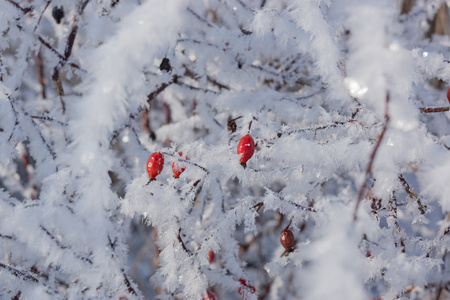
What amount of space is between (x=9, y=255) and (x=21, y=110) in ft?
1.81

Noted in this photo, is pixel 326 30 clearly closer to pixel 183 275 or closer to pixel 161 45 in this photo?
pixel 161 45

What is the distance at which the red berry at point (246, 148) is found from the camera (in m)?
1.01

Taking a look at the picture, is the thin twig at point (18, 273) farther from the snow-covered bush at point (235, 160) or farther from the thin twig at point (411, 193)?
the thin twig at point (411, 193)

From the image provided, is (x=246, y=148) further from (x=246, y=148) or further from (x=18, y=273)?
(x=18, y=273)

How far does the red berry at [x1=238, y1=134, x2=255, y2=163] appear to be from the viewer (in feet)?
3.31

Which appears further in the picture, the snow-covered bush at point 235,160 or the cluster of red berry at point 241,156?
the cluster of red berry at point 241,156

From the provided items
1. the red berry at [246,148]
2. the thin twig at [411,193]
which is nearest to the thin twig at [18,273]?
the red berry at [246,148]

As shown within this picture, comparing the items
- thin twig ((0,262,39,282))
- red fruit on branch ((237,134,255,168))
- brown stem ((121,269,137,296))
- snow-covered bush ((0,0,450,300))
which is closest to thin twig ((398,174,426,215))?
snow-covered bush ((0,0,450,300))

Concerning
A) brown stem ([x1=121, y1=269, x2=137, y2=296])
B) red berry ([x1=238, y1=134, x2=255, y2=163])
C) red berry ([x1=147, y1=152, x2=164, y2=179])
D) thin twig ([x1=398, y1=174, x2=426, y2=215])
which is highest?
red berry ([x1=147, y1=152, x2=164, y2=179])

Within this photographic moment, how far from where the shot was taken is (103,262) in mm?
841

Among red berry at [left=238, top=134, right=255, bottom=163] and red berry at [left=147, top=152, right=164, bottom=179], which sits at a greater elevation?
red berry at [left=147, top=152, right=164, bottom=179]

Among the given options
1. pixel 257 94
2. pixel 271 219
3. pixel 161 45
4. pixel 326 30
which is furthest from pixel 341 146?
pixel 271 219

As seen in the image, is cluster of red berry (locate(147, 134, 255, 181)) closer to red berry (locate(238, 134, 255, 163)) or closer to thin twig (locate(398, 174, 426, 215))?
red berry (locate(238, 134, 255, 163))

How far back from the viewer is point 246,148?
101 cm
